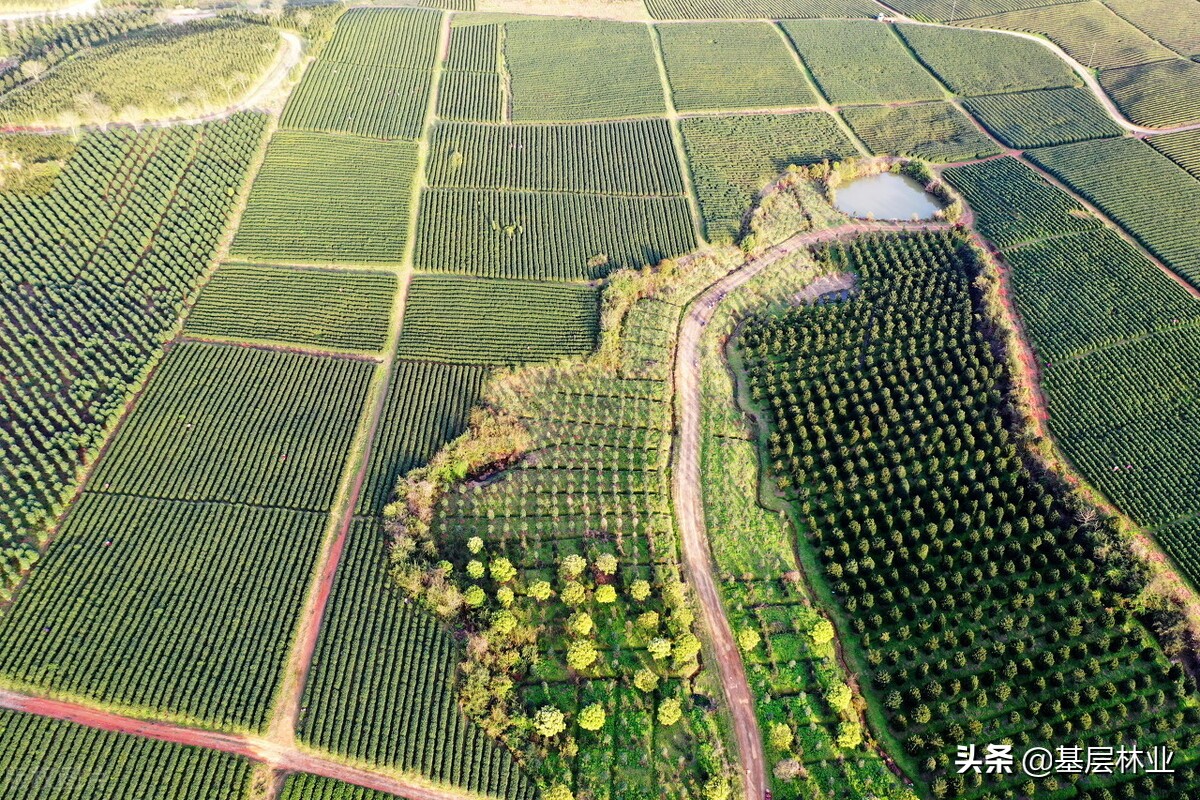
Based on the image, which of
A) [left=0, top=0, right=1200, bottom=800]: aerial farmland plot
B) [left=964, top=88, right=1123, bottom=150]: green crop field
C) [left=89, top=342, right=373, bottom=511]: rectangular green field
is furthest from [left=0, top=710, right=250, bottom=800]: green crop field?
[left=964, top=88, right=1123, bottom=150]: green crop field

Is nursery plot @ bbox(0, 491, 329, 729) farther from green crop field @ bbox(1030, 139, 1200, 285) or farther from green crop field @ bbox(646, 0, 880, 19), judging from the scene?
green crop field @ bbox(646, 0, 880, 19)

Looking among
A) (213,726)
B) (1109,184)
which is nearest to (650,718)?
(213,726)

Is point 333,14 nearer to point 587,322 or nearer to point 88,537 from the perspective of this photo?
point 587,322

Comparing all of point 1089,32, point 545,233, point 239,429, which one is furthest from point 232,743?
point 1089,32

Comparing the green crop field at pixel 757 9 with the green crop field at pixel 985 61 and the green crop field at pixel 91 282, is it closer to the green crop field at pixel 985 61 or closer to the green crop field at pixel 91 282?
the green crop field at pixel 985 61

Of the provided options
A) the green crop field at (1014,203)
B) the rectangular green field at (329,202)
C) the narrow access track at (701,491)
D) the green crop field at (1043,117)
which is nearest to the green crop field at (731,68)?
the green crop field at (1043,117)
